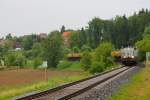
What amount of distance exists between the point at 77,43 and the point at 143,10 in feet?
100

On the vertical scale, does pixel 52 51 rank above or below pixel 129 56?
below

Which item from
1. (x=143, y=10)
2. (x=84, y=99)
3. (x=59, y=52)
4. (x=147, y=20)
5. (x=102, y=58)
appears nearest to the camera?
(x=84, y=99)

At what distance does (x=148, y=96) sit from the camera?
23578mm

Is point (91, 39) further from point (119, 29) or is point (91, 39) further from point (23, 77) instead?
point (23, 77)

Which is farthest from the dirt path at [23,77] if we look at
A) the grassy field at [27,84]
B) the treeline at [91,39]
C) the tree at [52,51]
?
the tree at [52,51]

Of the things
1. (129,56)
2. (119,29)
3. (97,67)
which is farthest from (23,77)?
(119,29)

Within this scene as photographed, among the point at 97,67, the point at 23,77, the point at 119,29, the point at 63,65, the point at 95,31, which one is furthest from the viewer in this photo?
the point at 95,31

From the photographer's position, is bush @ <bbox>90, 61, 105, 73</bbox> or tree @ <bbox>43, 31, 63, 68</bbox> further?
tree @ <bbox>43, 31, 63, 68</bbox>

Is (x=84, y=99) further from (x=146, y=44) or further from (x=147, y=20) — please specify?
(x=147, y=20)

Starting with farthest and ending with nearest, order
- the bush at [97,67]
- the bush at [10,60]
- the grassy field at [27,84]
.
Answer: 1. the bush at [10,60]
2. the bush at [97,67]
3. the grassy field at [27,84]

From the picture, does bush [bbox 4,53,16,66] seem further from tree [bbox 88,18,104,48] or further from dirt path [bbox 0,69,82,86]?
dirt path [bbox 0,69,82,86]

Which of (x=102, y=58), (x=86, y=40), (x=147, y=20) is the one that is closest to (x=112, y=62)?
(x=102, y=58)

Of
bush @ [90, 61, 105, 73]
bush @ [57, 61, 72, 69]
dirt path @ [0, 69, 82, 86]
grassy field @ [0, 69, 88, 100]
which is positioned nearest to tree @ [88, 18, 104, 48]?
bush @ [57, 61, 72, 69]

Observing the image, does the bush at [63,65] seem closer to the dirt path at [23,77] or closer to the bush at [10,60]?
the bush at [10,60]
